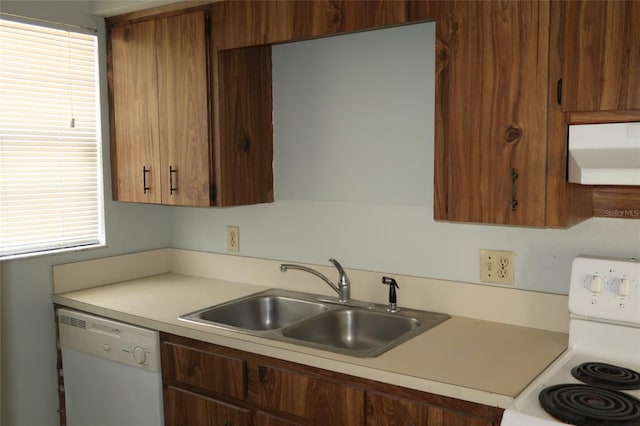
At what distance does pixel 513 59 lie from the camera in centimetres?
181

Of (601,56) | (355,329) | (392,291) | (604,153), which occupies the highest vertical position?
(601,56)

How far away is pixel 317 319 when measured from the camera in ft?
7.71

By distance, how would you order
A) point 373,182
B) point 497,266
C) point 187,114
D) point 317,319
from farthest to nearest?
point 187,114
point 373,182
point 317,319
point 497,266

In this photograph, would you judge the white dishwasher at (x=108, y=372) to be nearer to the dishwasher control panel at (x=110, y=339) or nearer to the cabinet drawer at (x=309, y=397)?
the dishwasher control panel at (x=110, y=339)

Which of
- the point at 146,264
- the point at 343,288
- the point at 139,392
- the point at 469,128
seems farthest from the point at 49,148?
the point at 469,128

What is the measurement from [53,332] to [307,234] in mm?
1235

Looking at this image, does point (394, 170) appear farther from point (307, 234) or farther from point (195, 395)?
point (195, 395)

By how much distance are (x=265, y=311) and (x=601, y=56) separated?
1.66m

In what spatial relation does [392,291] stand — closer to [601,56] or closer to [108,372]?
[601,56]

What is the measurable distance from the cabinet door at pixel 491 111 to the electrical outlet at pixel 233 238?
1.24 metres

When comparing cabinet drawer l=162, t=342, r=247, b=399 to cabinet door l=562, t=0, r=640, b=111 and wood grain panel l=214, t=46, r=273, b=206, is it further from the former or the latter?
cabinet door l=562, t=0, r=640, b=111

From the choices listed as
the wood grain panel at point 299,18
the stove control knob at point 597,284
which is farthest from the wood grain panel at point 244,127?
the stove control knob at point 597,284

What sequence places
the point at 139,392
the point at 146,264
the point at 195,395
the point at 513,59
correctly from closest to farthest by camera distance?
the point at 513,59
the point at 195,395
the point at 139,392
the point at 146,264

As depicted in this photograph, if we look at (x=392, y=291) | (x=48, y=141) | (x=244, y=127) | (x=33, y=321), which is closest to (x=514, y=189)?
(x=392, y=291)
